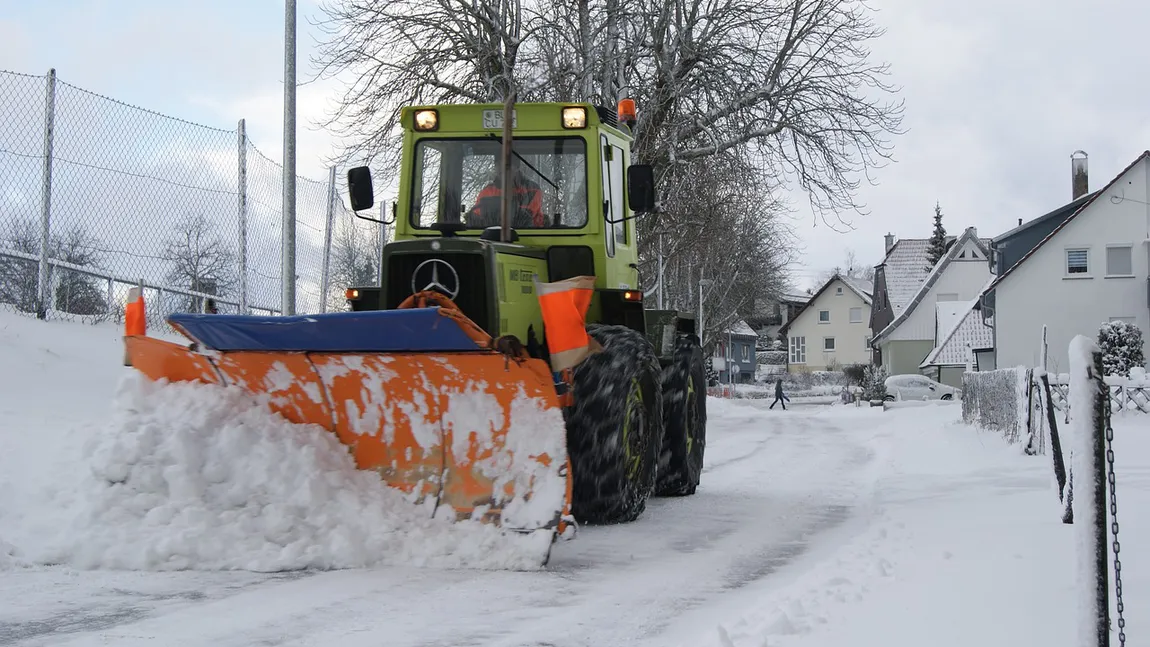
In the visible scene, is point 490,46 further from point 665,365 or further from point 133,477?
point 133,477

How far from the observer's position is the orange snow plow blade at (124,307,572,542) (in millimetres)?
5500

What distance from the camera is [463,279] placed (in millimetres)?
6062

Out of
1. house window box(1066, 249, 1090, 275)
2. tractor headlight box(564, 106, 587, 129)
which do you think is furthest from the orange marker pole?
house window box(1066, 249, 1090, 275)

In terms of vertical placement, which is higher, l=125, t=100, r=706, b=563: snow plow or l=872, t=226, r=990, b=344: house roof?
l=872, t=226, r=990, b=344: house roof

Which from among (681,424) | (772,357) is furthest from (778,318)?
(681,424)

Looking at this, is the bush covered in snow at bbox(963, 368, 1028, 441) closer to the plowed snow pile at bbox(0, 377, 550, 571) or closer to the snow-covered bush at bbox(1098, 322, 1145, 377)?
the plowed snow pile at bbox(0, 377, 550, 571)

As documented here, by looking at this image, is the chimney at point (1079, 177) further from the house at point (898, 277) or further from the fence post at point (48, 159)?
the fence post at point (48, 159)

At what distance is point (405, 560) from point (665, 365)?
3.46 m

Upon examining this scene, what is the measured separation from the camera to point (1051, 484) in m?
9.33

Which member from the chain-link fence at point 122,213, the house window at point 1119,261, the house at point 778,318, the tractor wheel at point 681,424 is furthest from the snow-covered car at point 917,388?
the house at point 778,318

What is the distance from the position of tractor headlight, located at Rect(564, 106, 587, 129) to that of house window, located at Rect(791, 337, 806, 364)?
74546 millimetres

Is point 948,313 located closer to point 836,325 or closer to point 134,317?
point 836,325

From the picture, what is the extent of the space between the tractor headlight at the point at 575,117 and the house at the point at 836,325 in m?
72.3

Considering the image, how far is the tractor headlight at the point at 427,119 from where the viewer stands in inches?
294
